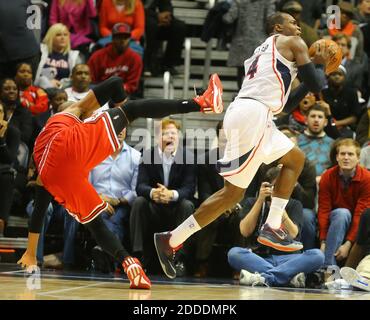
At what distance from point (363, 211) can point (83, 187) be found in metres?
2.74

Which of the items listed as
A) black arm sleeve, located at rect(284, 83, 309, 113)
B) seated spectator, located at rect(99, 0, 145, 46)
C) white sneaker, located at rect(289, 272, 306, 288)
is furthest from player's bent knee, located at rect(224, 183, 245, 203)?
seated spectator, located at rect(99, 0, 145, 46)

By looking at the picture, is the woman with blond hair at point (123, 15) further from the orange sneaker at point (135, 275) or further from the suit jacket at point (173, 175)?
the orange sneaker at point (135, 275)

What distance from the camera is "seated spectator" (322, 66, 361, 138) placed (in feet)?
31.9

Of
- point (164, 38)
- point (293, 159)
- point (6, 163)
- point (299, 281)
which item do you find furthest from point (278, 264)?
point (164, 38)

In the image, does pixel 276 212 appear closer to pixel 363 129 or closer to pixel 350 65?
pixel 363 129

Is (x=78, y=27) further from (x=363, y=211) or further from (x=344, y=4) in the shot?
(x=363, y=211)

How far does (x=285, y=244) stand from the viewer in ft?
20.1

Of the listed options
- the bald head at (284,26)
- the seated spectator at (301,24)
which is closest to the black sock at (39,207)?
the bald head at (284,26)

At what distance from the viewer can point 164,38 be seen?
11039 mm

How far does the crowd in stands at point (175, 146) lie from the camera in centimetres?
757

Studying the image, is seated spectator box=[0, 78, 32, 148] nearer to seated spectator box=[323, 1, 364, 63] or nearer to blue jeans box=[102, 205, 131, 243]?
blue jeans box=[102, 205, 131, 243]

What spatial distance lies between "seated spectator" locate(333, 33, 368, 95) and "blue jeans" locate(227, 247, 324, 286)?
136 inches

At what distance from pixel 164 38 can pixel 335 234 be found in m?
4.49
